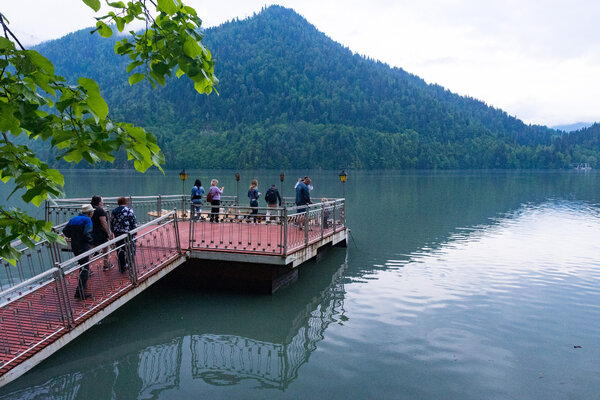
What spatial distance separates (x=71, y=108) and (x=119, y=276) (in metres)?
8.51

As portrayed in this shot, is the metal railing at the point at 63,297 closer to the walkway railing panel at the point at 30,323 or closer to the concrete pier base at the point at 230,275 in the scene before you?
the walkway railing panel at the point at 30,323

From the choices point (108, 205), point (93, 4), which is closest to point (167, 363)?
point (93, 4)

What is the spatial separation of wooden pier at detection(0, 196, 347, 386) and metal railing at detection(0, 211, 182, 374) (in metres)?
0.02

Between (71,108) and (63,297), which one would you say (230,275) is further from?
(71,108)

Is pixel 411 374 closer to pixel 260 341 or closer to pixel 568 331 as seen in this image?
pixel 260 341

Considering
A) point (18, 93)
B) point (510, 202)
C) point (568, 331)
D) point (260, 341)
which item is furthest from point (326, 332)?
point (510, 202)

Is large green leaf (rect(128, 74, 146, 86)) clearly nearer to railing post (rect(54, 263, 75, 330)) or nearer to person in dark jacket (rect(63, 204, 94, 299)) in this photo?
railing post (rect(54, 263, 75, 330))

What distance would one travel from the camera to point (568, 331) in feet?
34.4

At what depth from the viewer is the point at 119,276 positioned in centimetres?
1002

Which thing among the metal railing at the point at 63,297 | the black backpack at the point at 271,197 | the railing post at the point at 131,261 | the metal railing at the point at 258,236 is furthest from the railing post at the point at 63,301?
the black backpack at the point at 271,197

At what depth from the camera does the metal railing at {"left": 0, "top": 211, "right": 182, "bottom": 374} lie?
7.25m

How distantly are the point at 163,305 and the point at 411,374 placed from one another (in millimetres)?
6764

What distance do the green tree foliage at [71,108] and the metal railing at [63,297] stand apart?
4890 millimetres

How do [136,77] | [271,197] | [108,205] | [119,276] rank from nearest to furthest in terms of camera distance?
[136,77] → [119,276] → [108,205] → [271,197]
